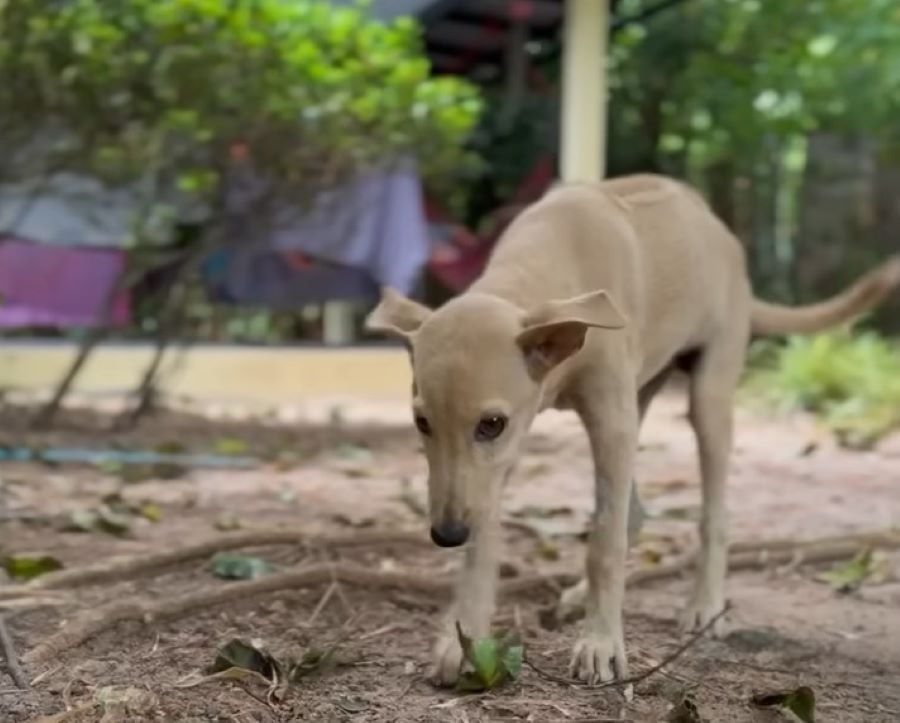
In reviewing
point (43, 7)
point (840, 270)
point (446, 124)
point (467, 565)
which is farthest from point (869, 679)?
point (840, 270)

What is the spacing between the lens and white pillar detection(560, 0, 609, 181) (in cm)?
809

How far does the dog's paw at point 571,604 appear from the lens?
3258 mm

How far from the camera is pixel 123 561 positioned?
340 centimetres

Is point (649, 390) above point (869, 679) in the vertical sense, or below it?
above

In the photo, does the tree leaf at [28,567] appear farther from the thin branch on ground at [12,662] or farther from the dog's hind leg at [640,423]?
the dog's hind leg at [640,423]

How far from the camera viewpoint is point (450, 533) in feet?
7.31

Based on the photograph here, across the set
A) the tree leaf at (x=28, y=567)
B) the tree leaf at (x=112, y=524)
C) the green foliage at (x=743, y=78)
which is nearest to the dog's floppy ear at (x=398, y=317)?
the tree leaf at (x=28, y=567)

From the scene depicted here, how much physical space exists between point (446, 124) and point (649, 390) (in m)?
4.25

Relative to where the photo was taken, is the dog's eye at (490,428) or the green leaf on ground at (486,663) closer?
the dog's eye at (490,428)

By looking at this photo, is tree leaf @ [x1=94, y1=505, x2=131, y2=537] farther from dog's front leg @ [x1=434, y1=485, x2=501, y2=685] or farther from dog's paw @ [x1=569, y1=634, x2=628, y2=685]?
dog's paw @ [x1=569, y1=634, x2=628, y2=685]

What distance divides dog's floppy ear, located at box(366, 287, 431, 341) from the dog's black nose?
0.44m

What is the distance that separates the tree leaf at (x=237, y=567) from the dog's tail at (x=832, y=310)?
5.41 ft

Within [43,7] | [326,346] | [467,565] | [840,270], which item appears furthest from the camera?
[840,270]

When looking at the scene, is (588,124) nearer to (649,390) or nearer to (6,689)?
(649,390)
